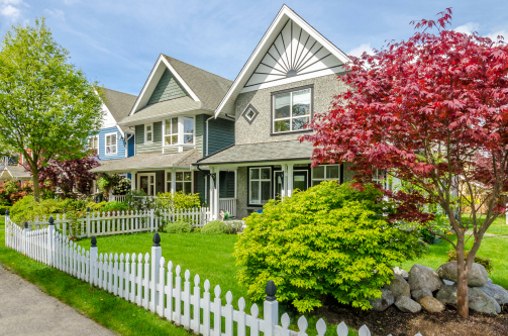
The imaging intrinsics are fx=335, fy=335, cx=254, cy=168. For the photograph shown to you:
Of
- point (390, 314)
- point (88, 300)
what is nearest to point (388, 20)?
point (390, 314)

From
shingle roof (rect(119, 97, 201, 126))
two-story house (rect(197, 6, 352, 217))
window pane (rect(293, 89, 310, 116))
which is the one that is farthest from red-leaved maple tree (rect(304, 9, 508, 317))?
shingle roof (rect(119, 97, 201, 126))

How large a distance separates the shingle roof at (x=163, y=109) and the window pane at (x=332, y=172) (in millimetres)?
7915

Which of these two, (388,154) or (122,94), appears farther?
(122,94)

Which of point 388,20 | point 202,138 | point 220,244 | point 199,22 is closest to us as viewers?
point 388,20

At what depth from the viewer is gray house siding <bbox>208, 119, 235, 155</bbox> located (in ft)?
63.4

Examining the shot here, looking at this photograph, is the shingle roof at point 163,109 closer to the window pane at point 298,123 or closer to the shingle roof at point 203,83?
the shingle roof at point 203,83

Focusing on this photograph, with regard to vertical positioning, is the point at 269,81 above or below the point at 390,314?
above

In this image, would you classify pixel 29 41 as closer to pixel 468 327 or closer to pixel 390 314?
pixel 390 314

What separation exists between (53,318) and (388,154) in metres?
5.70

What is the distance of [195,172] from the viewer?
19719 mm

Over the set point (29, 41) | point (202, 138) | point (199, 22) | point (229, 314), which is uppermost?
point (29, 41)

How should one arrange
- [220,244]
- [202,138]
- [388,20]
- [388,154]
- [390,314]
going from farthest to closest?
[202,138], [220,244], [388,20], [390,314], [388,154]

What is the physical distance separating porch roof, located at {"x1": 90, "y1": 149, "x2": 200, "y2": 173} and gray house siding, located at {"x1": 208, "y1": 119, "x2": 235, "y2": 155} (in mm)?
1061

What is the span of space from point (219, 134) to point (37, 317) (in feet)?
49.3
